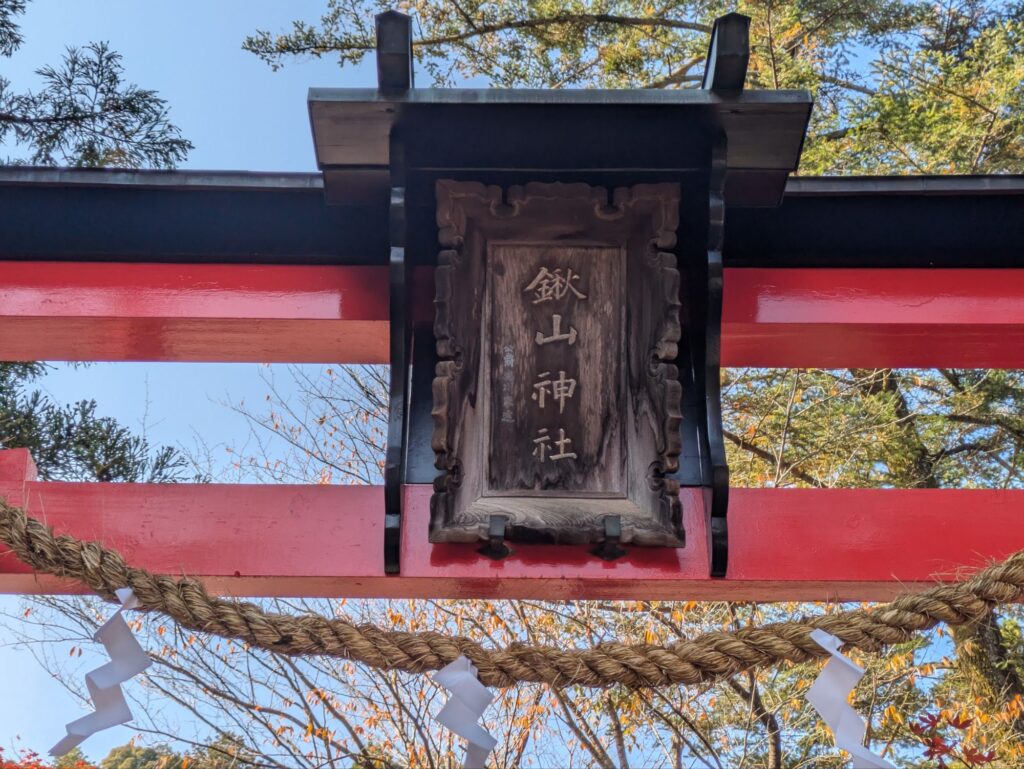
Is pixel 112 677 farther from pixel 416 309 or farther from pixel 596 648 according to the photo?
pixel 416 309

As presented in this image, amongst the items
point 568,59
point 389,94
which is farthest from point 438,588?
point 568,59

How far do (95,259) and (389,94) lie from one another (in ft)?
3.24

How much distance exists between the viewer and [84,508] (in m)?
2.36

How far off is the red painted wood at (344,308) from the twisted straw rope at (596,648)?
2.73ft

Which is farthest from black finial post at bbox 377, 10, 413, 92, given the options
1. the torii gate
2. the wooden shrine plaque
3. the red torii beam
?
the red torii beam

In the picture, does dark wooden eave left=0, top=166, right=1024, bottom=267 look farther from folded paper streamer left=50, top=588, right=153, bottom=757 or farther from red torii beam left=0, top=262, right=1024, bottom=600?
folded paper streamer left=50, top=588, right=153, bottom=757

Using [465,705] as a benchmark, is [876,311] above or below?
above

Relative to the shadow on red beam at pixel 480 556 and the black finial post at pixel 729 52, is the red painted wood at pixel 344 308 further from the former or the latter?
the black finial post at pixel 729 52

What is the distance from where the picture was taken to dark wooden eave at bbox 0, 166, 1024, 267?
7.97 feet

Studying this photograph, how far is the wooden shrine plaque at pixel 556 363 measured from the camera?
207 cm

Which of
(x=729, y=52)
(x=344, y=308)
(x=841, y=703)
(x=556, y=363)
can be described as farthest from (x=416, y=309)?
(x=841, y=703)

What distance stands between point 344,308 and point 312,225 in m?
0.24

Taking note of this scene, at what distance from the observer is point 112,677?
176cm

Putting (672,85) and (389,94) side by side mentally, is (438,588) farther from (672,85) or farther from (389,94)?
(672,85)
